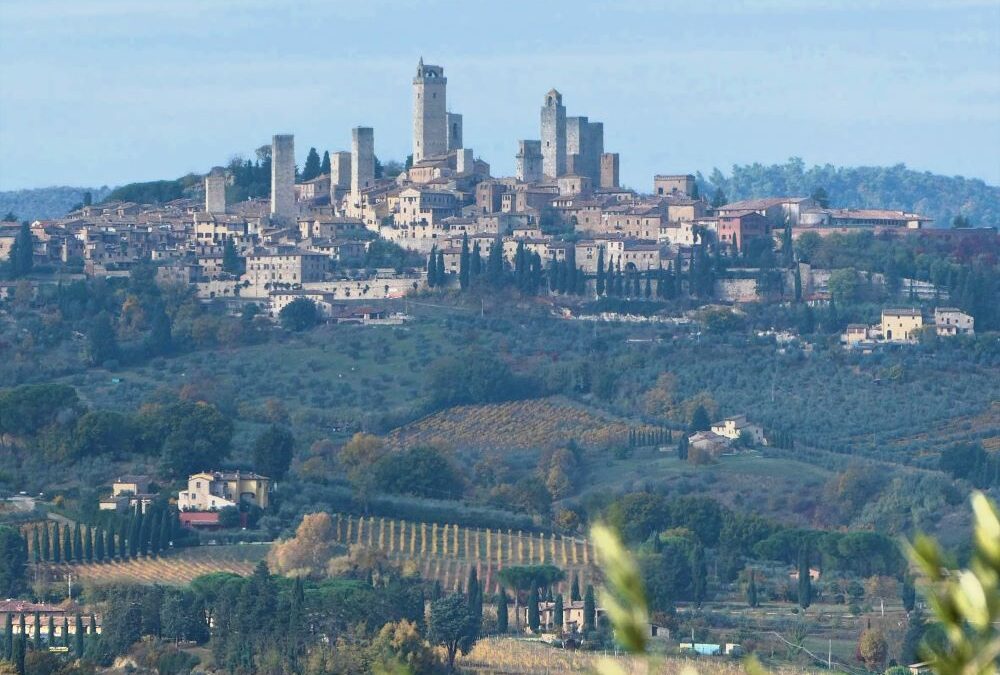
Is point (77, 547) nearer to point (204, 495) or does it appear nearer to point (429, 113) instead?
point (204, 495)

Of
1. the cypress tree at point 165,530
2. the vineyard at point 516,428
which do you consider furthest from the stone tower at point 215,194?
the cypress tree at point 165,530

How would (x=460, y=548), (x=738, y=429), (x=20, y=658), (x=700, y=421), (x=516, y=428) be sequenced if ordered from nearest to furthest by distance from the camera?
(x=20, y=658), (x=460, y=548), (x=738, y=429), (x=700, y=421), (x=516, y=428)

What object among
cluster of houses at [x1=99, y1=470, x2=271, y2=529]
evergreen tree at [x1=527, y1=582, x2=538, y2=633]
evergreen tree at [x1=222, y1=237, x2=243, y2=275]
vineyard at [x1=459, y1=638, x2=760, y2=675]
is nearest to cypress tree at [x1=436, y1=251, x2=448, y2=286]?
evergreen tree at [x1=222, y1=237, x2=243, y2=275]

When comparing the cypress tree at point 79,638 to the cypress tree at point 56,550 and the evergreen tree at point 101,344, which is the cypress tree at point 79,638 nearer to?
the cypress tree at point 56,550

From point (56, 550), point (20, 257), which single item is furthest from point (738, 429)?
point (20, 257)

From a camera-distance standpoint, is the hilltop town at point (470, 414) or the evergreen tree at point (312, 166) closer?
the hilltop town at point (470, 414)

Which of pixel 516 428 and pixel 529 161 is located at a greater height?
pixel 529 161
